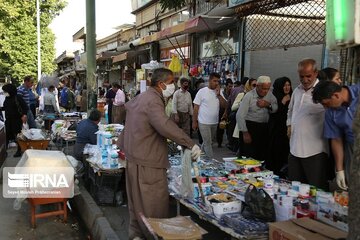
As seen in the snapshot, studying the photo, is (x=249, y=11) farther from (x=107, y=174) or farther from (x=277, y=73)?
(x=107, y=174)

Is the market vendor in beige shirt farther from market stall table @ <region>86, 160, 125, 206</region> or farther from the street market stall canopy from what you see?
the street market stall canopy

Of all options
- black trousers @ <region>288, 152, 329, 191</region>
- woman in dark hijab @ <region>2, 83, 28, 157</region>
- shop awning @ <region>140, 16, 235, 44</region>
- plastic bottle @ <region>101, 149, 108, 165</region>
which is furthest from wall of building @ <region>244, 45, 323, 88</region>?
woman in dark hijab @ <region>2, 83, 28, 157</region>

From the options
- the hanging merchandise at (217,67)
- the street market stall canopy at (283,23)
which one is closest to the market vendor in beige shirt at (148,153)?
the street market stall canopy at (283,23)

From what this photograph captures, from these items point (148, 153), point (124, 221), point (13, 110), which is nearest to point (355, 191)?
point (148, 153)

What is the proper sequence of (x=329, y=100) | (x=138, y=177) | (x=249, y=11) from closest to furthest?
1. (x=329, y=100)
2. (x=138, y=177)
3. (x=249, y=11)

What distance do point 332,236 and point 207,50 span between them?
10.5 m

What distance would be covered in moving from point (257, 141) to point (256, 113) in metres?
0.46

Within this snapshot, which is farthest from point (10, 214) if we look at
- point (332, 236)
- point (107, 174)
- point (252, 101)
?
point (332, 236)

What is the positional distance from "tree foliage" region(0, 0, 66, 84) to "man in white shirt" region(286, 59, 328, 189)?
18.8 metres

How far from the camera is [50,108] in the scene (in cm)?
1174

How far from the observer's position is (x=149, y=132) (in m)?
3.82

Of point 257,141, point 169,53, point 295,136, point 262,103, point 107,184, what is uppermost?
point 169,53

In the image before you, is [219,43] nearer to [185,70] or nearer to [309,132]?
[185,70]

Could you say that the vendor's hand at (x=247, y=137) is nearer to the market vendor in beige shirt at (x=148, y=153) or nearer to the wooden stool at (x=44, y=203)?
the market vendor in beige shirt at (x=148, y=153)
